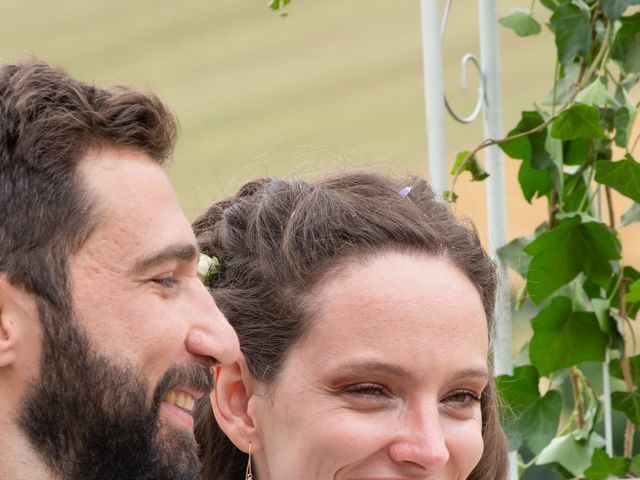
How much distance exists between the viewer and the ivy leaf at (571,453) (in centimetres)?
250

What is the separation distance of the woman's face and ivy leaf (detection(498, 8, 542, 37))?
29.2 inches

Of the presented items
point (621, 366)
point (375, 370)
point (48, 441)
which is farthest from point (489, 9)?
point (48, 441)

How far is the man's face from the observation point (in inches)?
64.1

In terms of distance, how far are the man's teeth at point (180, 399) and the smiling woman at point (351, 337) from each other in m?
0.23

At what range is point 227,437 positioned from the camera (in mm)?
2088

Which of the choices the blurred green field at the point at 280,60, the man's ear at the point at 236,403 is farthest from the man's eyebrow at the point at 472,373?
the blurred green field at the point at 280,60

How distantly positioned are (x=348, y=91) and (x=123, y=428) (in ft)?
7.30

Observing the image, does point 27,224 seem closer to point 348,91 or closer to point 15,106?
point 15,106

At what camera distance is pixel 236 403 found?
6.68 feet

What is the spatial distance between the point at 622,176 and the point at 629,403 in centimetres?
42

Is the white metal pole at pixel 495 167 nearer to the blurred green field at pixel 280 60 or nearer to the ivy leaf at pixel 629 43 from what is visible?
the ivy leaf at pixel 629 43

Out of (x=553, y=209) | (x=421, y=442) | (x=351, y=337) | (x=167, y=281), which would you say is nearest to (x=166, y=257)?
(x=167, y=281)

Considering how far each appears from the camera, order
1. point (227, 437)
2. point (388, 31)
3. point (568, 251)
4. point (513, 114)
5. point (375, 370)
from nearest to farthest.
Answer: point (375, 370)
point (227, 437)
point (568, 251)
point (388, 31)
point (513, 114)

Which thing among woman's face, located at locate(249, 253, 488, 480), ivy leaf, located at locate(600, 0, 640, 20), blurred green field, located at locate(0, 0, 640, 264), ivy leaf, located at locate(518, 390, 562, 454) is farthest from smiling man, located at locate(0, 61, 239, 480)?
blurred green field, located at locate(0, 0, 640, 264)
